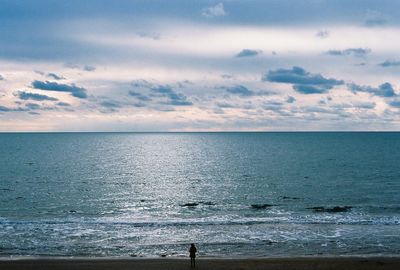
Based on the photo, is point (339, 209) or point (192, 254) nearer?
point (192, 254)

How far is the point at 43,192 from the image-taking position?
245ft

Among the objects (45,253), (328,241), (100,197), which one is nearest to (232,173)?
(100,197)

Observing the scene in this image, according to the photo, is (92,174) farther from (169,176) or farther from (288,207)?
Result: (288,207)

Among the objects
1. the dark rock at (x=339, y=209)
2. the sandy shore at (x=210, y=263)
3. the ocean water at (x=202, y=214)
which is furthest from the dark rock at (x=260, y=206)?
the sandy shore at (x=210, y=263)

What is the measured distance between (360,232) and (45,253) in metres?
32.0

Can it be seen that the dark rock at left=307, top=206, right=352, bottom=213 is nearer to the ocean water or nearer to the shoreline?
the ocean water

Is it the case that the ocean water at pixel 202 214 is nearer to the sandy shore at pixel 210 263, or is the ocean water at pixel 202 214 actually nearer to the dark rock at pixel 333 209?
the dark rock at pixel 333 209

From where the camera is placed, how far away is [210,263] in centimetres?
3847

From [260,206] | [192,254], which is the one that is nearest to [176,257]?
[192,254]

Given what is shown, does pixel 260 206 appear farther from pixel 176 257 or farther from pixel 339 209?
pixel 176 257

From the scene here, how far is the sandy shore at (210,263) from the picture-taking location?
3725 cm

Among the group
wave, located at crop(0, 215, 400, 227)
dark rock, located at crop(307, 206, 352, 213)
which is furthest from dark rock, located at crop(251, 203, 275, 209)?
wave, located at crop(0, 215, 400, 227)

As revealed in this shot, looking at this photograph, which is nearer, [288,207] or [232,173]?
[288,207]

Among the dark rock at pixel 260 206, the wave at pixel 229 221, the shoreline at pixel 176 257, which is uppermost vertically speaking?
the dark rock at pixel 260 206
